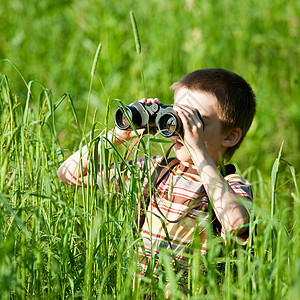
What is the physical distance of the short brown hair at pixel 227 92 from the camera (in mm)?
2061

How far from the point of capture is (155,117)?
189cm

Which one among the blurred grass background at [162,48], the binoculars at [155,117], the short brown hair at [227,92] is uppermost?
the blurred grass background at [162,48]

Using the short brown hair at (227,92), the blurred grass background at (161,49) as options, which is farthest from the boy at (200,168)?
the blurred grass background at (161,49)

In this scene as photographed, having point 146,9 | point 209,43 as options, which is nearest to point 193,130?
point 209,43

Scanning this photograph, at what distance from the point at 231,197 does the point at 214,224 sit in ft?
0.58

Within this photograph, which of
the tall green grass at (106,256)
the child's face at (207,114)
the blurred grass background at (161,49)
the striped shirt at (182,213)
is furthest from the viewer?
the blurred grass background at (161,49)

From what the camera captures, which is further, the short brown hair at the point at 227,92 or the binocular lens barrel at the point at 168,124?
the short brown hair at the point at 227,92

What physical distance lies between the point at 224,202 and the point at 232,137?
1.38ft

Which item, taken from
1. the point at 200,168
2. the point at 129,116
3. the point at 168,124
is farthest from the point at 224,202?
the point at 129,116

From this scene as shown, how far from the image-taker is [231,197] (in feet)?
5.81

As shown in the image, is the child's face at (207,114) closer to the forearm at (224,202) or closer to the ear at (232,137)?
the ear at (232,137)

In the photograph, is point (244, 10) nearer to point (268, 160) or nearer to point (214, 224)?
point (268, 160)

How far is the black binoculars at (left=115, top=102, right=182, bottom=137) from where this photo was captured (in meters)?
1.79

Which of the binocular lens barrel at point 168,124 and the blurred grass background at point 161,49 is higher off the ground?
the blurred grass background at point 161,49
